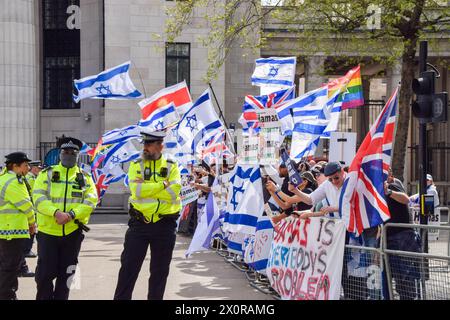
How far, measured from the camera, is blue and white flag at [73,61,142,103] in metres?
20.6

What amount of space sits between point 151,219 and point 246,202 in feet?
11.1

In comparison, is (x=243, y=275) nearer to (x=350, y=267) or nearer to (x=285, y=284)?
(x=285, y=284)

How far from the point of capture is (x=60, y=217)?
8.91 meters

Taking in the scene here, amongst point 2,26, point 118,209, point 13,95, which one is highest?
point 2,26

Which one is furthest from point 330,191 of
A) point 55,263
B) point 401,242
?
point 55,263

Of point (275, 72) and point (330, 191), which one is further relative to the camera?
point (275, 72)

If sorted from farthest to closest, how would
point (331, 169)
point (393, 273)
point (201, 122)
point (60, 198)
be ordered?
point (201, 122)
point (331, 169)
point (60, 198)
point (393, 273)

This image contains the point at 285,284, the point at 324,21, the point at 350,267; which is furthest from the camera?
the point at 324,21

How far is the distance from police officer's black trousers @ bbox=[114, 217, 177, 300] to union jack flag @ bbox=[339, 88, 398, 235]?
1.94 metres

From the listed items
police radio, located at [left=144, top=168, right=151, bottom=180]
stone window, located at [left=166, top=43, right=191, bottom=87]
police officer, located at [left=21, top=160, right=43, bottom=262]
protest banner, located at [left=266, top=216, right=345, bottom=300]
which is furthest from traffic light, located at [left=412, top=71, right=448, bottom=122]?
stone window, located at [left=166, top=43, right=191, bottom=87]

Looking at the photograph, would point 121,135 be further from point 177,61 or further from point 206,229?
point 177,61

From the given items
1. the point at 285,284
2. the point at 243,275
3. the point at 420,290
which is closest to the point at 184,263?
the point at 243,275

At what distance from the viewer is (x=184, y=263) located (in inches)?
596
